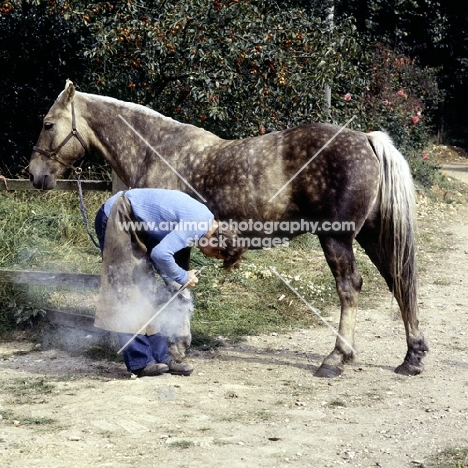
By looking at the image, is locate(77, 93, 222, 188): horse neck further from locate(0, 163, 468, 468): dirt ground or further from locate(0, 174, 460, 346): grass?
locate(0, 163, 468, 468): dirt ground

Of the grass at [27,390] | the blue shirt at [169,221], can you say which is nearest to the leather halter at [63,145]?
the blue shirt at [169,221]

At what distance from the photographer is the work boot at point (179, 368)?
19.8ft

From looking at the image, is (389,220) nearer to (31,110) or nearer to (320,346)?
(320,346)

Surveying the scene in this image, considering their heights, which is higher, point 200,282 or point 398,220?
point 398,220

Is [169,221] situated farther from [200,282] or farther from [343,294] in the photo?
[200,282]

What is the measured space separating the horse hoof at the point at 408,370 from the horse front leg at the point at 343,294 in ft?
1.22

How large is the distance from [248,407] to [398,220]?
1826 millimetres

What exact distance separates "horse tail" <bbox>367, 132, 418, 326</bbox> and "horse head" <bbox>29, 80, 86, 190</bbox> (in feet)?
7.86

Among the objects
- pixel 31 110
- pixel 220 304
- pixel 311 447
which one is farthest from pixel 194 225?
pixel 31 110

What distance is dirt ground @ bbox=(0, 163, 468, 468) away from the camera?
175 inches

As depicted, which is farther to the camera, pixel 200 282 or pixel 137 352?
pixel 200 282

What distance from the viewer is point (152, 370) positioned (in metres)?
5.92

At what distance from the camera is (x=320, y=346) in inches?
273

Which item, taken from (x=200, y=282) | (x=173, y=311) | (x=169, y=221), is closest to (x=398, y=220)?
(x=169, y=221)
